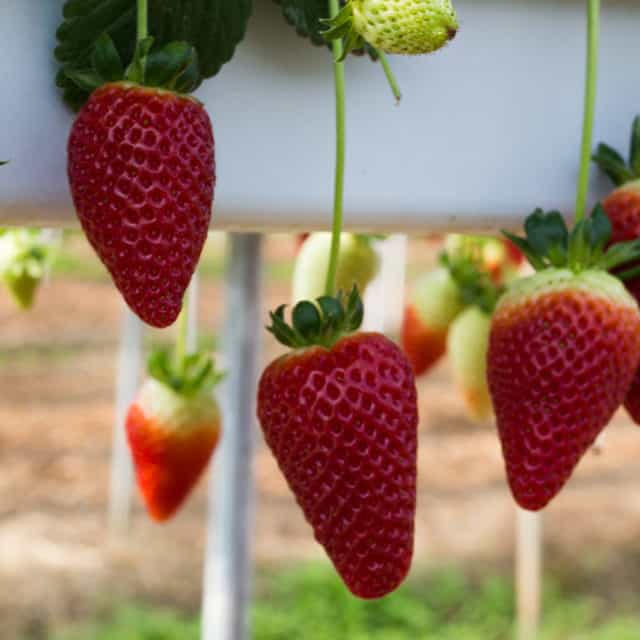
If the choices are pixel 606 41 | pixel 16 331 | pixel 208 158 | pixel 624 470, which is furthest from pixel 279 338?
pixel 16 331

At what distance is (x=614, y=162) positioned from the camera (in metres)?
0.54

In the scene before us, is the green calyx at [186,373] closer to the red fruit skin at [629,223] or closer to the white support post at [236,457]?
the white support post at [236,457]

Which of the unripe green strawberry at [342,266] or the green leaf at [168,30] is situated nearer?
the green leaf at [168,30]

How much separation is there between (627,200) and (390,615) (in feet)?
10.1

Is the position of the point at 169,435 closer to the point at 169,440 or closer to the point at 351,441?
the point at 169,440

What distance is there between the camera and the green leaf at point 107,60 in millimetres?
432

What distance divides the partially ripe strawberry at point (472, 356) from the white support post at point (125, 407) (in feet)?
4.11

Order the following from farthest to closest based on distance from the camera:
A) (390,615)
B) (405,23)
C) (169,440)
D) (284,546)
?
(284,546), (390,615), (169,440), (405,23)

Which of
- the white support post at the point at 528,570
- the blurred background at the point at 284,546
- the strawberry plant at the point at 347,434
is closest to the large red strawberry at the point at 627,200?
the strawberry plant at the point at 347,434

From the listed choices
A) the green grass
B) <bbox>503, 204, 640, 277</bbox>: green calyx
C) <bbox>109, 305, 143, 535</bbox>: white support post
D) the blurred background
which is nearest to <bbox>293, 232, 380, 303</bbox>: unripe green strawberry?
<bbox>503, 204, 640, 277</bbox>: green calyx

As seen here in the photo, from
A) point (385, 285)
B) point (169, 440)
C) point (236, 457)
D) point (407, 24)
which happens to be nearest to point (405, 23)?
point (407, 24)

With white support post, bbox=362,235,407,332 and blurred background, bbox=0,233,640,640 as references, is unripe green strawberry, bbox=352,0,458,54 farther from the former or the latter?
blurred background, bbox=0,233,640,640

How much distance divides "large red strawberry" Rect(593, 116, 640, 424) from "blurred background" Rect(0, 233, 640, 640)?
7.67ft

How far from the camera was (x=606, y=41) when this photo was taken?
0.56 meters
